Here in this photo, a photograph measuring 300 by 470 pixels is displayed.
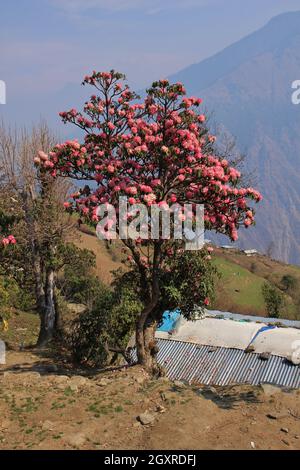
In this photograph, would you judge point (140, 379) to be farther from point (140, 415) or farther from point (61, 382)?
point (140, 415)

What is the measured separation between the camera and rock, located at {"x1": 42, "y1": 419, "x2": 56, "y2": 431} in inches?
424

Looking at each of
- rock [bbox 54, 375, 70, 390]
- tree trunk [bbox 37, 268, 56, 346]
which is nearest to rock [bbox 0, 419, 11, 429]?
rock [bbox 54, 375, 70, 390]

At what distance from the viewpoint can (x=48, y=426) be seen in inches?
427

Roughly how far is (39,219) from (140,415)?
13.4 metres

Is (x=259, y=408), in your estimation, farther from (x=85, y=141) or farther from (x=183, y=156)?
(x=85, y=141)

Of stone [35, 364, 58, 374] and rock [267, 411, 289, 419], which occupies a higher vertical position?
rock [267, 411, 289, 419]

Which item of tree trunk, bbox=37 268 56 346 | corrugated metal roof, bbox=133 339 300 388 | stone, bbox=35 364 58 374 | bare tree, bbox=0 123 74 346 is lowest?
corrugated metal roof, bbox=133 339 300 388

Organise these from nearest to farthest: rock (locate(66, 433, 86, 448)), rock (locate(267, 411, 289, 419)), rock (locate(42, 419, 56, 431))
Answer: rock (locate(66, 433, 86, 448)) → rock (locate(42, 419, 56, 431)) → rock (locate(267, 411, 289, 419))

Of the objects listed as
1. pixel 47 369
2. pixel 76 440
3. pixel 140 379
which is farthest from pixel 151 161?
pixel 47 369

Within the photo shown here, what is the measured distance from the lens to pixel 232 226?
13711mm

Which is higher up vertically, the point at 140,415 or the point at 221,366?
the point at 140,415

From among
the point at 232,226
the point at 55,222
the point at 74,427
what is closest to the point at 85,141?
the point at 232,226

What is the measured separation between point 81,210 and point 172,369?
1171cm

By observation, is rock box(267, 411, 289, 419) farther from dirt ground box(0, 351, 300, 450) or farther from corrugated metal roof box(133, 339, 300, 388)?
corrugated metal roof box(133, 339, 300, 388)
